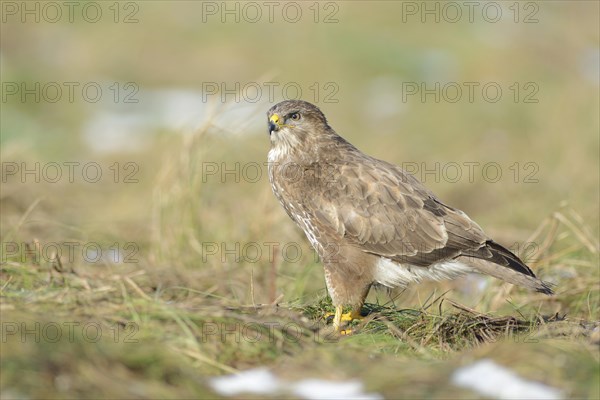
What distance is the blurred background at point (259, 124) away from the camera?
305 inches

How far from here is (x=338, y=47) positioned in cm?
2225

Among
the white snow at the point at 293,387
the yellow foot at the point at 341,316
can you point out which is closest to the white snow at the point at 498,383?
the white snow at the point at 293,387

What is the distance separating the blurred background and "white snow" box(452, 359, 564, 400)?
2035 mm

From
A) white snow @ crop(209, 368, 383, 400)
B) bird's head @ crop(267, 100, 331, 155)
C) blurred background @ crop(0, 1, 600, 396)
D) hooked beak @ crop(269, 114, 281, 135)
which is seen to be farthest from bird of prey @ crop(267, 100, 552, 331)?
white snow @ crop(209, 368, 383, 400)

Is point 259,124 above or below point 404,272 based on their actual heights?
below

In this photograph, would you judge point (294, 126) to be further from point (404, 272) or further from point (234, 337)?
point (234, 337)

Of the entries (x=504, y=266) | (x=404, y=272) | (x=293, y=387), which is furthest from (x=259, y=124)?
(x=293, y=387)

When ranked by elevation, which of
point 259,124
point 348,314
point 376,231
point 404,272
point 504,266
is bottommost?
point 259,124

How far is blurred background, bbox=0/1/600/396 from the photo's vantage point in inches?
305

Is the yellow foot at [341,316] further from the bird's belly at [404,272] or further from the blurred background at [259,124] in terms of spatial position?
Answer: the blurred background at [259,124]

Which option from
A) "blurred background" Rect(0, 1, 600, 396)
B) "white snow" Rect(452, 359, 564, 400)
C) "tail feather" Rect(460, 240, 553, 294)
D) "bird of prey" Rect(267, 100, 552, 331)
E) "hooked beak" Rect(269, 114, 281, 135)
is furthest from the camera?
"blurred background" Rect(0, 1, 600, 396)

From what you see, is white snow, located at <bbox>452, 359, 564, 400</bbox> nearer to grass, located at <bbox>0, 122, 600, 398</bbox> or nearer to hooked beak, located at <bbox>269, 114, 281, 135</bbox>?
grass, located at <bbox>0, 122, 600, 398</bbox>

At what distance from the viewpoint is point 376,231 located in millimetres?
5828

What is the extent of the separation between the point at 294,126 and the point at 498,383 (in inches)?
119
